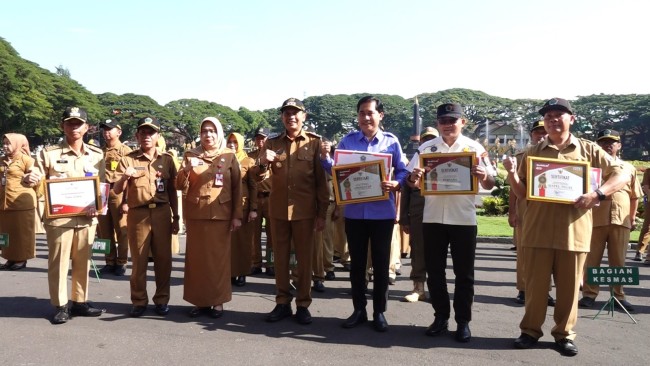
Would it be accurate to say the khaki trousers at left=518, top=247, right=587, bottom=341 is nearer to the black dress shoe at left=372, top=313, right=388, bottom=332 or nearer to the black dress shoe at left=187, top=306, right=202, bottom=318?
the black dress shoe at left=372, top=313, right=388, bottom=332

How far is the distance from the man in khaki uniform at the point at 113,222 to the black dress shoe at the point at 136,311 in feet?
8.74

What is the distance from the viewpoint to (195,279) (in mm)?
5574

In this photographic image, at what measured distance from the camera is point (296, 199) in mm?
5363

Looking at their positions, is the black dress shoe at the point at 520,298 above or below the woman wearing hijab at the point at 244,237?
below

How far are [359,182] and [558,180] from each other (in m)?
1.76

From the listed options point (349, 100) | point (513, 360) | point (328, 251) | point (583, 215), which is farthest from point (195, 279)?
point (349, 100)

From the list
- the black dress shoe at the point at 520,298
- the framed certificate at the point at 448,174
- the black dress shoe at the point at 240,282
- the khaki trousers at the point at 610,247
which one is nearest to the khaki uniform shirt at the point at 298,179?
the framed certificate at the point at 448,174

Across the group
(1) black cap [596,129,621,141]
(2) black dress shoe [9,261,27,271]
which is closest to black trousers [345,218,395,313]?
(1) black cap [596,129,621,141]

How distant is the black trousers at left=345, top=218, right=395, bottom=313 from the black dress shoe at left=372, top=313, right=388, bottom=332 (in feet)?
0.16

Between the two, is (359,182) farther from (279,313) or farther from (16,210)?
(16,210)

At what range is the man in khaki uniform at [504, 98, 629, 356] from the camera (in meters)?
4.46

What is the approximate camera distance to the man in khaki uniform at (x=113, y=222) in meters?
8.20

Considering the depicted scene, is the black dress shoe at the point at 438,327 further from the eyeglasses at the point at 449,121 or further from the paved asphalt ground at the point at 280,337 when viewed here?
the eyeglasses at the point at 449,121

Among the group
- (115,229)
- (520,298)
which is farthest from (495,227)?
(115,229)
